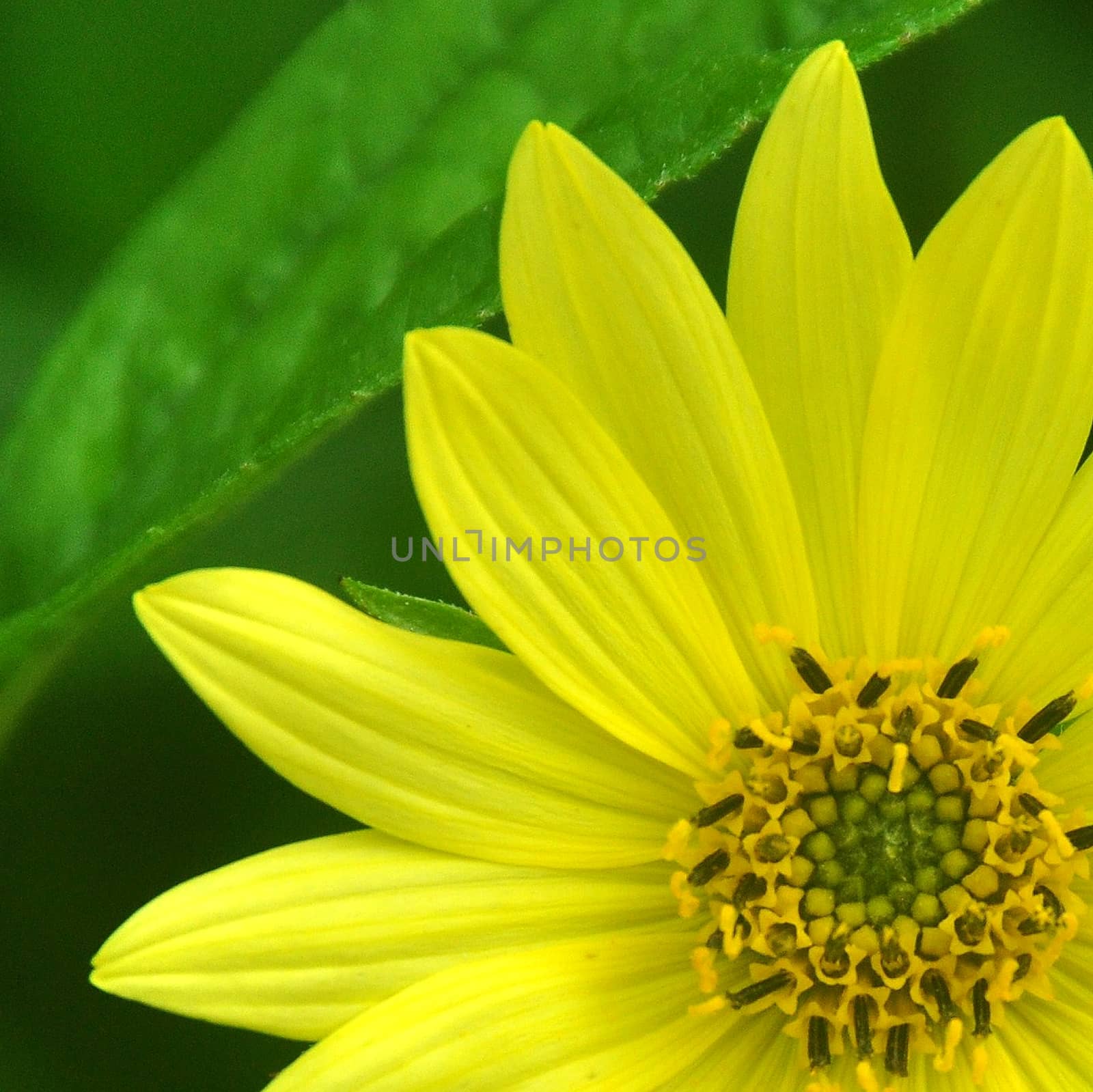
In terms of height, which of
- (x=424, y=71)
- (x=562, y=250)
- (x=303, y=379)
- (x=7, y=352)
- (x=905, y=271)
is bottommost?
(x=905, y=271)

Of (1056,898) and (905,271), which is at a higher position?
(905,271)

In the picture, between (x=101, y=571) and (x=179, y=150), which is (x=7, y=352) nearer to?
(x=179, y=150)

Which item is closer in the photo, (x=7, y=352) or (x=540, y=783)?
(x=540, y=783)

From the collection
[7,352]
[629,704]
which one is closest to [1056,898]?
[629,704]

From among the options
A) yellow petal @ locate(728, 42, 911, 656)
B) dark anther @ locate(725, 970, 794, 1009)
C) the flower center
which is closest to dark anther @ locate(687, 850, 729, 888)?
the flower center

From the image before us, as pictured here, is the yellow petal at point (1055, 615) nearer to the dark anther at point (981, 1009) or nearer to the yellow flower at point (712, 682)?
the yellow flower at point (712, 682)

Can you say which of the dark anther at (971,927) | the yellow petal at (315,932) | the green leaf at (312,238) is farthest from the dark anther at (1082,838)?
the green leaf at (312,238)

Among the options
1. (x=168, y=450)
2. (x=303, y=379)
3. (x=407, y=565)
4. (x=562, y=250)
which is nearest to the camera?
(x=562, y=250)

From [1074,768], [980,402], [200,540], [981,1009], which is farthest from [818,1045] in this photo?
[200,540]
